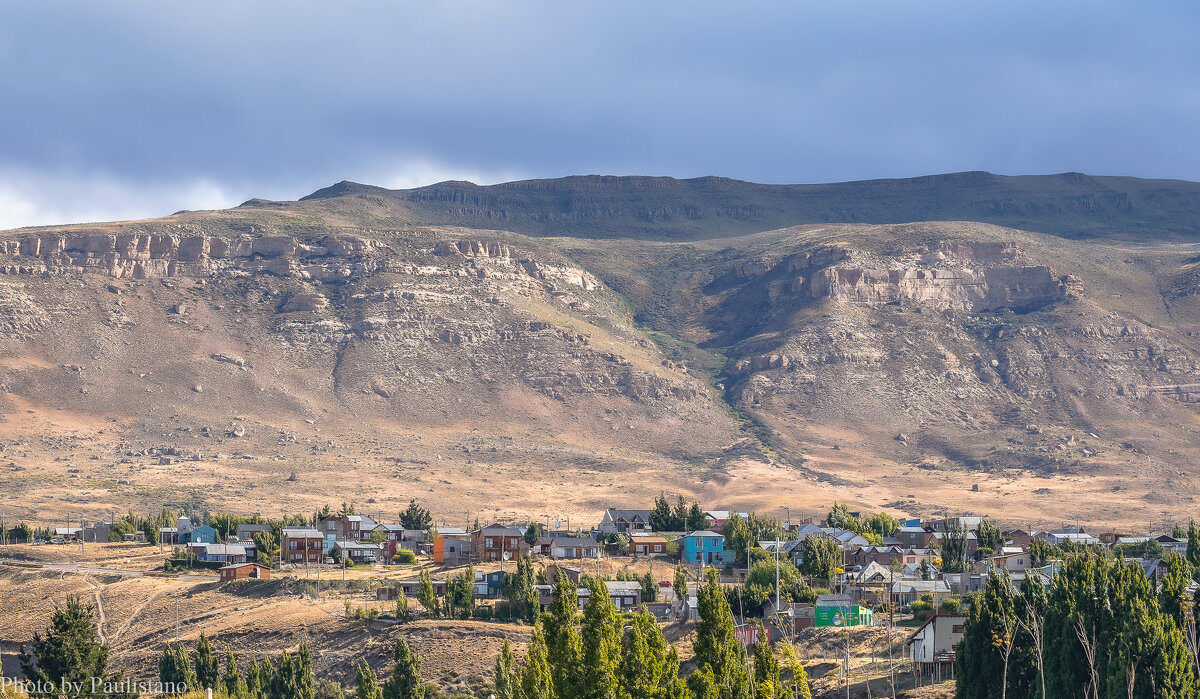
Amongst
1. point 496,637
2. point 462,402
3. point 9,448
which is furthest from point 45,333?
point 496,637

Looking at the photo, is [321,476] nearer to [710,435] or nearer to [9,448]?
[9,448]

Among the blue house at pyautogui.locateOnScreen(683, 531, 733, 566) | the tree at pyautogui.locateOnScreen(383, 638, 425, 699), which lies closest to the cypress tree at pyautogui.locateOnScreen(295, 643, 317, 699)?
the tree at pyautogui.locateOnScreen(383, 638, 425, 699)

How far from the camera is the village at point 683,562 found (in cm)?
7838

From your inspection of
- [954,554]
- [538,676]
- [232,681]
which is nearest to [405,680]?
[232,681]

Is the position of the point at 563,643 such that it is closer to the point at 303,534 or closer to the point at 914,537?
the point at 303,534

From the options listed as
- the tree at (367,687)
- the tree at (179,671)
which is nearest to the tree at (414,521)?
the tree at (179,671)

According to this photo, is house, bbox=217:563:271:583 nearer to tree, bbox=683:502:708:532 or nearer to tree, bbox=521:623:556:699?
tree, bbox=683:502:708:532

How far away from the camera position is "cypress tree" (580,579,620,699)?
4466cm

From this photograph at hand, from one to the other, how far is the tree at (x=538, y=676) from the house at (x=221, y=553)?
57754 millimetres

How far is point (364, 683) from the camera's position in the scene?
211ft

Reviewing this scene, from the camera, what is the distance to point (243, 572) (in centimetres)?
9762

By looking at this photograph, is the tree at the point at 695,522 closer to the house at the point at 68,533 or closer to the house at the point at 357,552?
the house at the point at 357,552

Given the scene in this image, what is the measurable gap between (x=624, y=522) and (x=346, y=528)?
2226 cm

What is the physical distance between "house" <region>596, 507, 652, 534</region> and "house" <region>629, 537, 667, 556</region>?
23.8 ft
